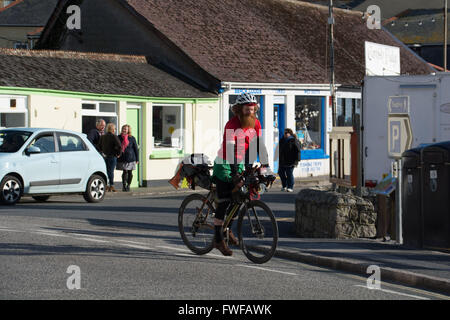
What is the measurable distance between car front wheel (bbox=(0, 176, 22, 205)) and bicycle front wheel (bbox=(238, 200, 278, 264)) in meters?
9.85

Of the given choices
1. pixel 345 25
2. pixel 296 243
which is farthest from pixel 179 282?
pixel 345 25

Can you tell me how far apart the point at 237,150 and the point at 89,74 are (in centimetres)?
1894

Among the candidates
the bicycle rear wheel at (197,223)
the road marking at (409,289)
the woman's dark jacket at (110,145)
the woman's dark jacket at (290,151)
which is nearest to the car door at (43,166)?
the woman's dark jacket at (110,145)

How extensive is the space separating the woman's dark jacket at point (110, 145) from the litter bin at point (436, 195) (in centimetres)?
1353

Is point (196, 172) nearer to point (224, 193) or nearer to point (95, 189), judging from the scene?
point (224, 193)

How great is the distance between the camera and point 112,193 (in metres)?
25.3

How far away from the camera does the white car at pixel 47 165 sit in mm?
19344

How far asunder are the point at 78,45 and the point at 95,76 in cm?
740

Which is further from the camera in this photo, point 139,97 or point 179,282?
point 139,97

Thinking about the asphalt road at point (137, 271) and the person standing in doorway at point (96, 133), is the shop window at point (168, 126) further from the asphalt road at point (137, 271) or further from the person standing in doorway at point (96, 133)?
the asphalt road at point (137, 271)

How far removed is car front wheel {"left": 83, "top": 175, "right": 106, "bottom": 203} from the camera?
21.0 m

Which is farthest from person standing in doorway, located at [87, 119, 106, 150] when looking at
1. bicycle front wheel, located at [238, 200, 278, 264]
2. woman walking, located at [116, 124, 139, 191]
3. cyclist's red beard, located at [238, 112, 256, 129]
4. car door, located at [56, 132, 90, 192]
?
bicycle front wheel, located at [238, 200, 278, 264]

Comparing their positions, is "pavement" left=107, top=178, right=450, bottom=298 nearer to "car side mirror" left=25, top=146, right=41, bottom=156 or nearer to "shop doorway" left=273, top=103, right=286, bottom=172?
"car side mirror" left=25, top=146, right=41, bottom=156
